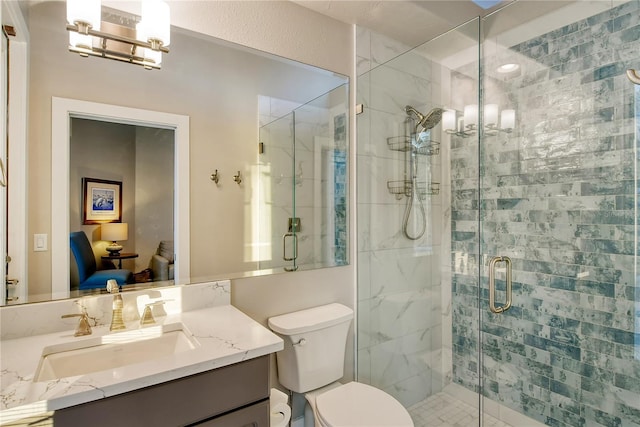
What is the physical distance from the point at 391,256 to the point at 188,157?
1.31 m

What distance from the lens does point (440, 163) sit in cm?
206

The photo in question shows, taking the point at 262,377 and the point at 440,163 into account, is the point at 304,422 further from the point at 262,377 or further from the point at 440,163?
the point at 440,163

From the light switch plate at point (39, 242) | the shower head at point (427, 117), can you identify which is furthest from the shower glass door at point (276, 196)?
the light switch plate at point (39, 242)

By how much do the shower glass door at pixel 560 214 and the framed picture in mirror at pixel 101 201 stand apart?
1846 millimetres

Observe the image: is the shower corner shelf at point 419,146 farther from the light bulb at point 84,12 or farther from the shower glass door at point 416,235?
the light bulb at point 84,12

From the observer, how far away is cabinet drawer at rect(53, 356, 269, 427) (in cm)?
86

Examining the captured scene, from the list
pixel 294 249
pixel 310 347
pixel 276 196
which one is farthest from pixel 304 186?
pixel 310 347

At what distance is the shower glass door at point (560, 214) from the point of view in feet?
5.56

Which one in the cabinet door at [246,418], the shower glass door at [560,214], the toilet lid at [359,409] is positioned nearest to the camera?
the cabinet door at [246,418]

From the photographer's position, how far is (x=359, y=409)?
4.94ft

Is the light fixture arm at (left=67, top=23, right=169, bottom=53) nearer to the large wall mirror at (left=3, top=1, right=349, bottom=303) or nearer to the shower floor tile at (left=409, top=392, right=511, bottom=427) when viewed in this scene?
the large wall mirror at (left=3, top=1, right=349, bottom=303)

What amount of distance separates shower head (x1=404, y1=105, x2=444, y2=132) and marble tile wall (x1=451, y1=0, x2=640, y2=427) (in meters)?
0.20

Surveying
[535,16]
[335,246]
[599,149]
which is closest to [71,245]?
[335,246]

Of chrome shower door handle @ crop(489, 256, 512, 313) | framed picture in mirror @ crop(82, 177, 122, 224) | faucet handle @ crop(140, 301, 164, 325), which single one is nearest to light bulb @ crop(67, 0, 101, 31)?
framed picture in mirror @ crop(82, 177, 122, 224)
